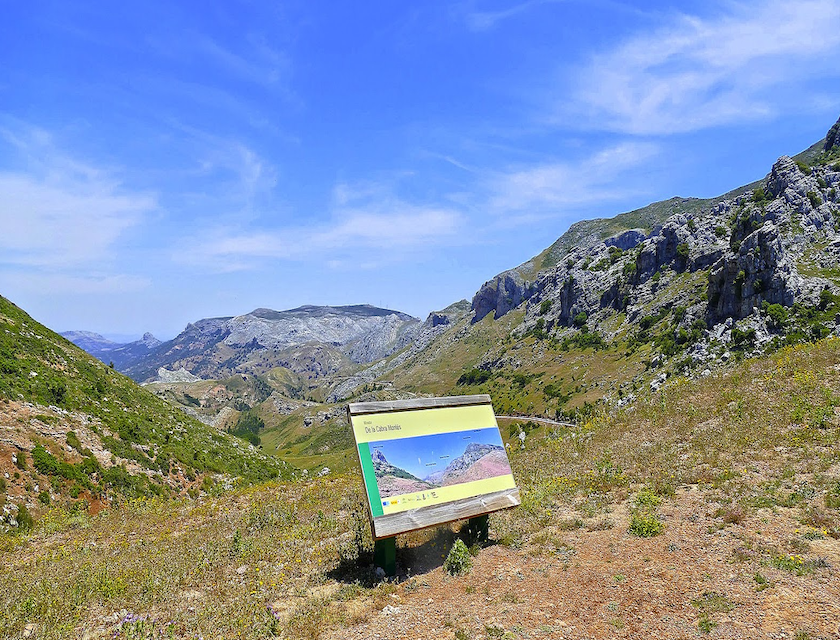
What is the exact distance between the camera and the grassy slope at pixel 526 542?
767 cm

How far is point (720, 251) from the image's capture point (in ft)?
465

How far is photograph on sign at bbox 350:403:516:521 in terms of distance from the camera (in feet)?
30.3

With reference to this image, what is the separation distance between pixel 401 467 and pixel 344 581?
2.91 m

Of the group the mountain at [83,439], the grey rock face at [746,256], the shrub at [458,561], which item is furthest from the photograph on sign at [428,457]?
the grey rock face at [746,256]

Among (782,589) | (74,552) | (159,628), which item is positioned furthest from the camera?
(74,552)

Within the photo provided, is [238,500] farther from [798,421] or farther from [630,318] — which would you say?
[630,318]

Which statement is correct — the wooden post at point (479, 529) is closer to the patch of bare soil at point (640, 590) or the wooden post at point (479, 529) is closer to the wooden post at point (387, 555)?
the patch of bare soil at point (640, 590)

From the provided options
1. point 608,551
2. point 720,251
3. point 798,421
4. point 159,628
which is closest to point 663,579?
point 608,551

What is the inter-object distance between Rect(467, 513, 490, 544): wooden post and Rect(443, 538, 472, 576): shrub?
1.32 m

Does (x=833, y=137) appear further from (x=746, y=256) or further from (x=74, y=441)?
(x=74, y=441)

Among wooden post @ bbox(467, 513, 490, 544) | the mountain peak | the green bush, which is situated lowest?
wooden post @ bbox(467, 513, 490, 544)

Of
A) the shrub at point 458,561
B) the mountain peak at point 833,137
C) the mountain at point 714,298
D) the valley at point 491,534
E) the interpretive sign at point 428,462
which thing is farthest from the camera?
the mountain peak at point 833,137

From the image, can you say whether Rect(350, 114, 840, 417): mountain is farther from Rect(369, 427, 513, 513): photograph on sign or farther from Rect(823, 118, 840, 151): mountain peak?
Rect(369, 427, 513, 513): photograph on sign

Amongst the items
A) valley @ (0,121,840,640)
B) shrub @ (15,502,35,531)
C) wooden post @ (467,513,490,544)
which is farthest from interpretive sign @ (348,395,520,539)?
shrub @ (15,502,35,531)
